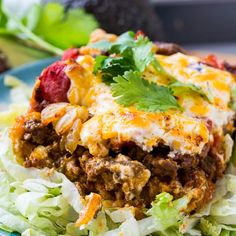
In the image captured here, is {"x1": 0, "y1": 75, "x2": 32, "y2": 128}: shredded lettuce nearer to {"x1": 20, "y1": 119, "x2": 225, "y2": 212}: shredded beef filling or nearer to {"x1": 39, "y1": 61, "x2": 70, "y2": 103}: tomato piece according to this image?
{"x1": 39, "y1": 61, "x2": 70, "y2": 103}: tomato piece

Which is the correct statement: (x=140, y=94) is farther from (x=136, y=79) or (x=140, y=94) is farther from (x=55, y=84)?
(x=55, y=84)

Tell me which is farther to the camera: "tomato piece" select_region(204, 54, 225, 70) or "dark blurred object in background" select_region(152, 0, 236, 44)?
"dark blurred object in background" select_region(152, 0, 236, 44)

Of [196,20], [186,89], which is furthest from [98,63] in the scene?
[196,20]

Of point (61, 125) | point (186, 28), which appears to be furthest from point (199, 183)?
point (186, 28)

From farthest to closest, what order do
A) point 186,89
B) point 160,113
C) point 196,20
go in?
point 196,20 < point 186,89 < point 160,113

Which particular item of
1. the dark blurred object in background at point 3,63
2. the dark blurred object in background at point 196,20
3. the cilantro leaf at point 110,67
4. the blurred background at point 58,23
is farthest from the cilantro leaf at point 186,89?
the dark blurred object in background at point 196,20

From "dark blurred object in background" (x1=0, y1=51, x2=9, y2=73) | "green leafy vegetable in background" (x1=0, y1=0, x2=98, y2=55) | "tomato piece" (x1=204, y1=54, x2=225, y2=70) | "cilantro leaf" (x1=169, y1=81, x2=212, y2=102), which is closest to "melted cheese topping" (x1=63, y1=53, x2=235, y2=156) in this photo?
"cilantro leaf" (x1=169, y1=81, x2=212, y2=102)

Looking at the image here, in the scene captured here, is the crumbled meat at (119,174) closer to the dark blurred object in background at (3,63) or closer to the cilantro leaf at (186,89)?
the cilantro leaf at (186,89)
